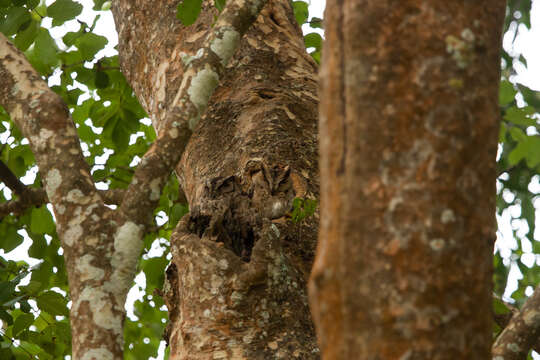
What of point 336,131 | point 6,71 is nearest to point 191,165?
point 6,71

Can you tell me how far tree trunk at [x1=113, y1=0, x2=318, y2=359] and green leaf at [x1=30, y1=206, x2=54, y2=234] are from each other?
120cm

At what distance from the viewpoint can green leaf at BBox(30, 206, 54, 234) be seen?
3902mm

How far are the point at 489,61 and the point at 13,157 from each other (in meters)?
3.77

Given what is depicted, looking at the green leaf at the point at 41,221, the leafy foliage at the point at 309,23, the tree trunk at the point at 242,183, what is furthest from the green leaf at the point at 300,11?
the green leaf at the point at 41,221

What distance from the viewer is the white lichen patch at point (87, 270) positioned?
160 centimetres

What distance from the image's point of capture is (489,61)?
110 cm

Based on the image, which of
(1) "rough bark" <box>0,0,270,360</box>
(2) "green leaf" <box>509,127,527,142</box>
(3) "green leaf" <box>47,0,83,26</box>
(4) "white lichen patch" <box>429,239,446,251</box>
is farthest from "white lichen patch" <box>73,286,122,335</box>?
(2) "green leaf" <box>509,127,527,142</box>

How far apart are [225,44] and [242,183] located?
49 cm

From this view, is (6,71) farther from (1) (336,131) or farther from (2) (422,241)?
(2) (422,241)

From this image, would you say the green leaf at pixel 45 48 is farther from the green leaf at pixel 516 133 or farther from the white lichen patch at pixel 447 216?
the white lichen patch at pixel 447 216

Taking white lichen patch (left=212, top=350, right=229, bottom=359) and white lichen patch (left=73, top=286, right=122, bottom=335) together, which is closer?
white lichen patch (left=73, top=286, right=122, bottom=335)

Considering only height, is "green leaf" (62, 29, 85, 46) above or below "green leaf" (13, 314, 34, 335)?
above

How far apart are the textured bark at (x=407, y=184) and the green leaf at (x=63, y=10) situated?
171 centimetres

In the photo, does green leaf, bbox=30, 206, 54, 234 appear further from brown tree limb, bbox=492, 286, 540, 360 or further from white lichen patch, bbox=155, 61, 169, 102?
brown tree limb, bbox=492, 286, 540, 360
